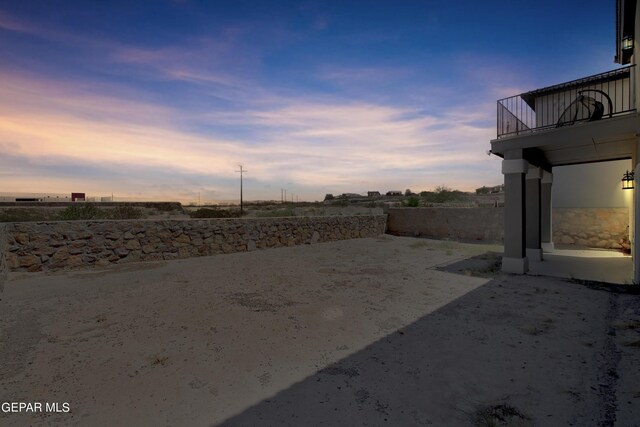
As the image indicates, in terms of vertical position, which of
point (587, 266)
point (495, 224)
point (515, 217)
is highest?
point (515, 217)

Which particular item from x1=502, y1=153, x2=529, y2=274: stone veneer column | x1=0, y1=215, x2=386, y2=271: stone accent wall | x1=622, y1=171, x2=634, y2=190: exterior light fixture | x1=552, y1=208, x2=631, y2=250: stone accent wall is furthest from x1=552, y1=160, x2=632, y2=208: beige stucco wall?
x1=0, y1=215, x2=386, y2=271: stone accent wall

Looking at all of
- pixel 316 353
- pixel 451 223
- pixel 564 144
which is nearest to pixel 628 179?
pixel 564 144

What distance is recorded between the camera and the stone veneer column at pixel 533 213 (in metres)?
10.8

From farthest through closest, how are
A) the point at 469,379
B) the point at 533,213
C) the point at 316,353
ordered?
1. the point at 533,213
2. the point at 316,353
3. the point at 469,379

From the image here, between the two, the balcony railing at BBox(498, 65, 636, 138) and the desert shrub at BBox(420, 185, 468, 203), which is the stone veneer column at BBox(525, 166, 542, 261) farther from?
the desert shrub at BBox(420, 185, 468, 203)

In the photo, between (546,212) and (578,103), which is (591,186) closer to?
(546,212)

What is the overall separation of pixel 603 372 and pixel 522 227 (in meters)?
5.80

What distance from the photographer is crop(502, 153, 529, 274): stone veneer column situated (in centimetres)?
841

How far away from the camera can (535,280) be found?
7594mm

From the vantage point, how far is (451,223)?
17094mm

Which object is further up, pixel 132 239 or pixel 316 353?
pixel 132 239

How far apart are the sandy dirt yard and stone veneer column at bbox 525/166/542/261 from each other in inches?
162

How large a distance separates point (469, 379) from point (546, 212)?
40.0ft

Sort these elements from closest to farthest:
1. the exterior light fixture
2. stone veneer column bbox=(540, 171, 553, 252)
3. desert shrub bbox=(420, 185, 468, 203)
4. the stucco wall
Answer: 1. the exterior light fixture
2. stone veneer column bbox=(540, 171, 553, 252)
3. the stucco wall
4. desert shrub bbox=(420, 185, 468, 203)
